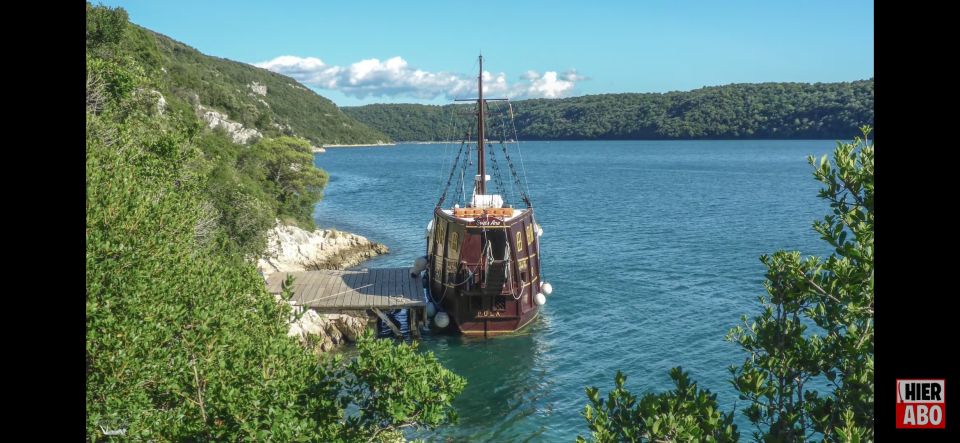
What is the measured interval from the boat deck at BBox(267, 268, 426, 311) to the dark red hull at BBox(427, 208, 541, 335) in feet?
5.79

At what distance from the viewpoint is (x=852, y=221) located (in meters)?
8.52

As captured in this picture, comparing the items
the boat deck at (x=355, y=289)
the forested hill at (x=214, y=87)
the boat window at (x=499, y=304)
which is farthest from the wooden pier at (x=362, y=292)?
the forested hill at (x=214, y=87)

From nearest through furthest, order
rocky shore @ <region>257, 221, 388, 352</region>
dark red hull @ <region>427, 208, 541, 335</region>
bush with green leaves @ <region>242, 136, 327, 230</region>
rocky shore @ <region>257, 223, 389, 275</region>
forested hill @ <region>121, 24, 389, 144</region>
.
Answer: dark red hull @ <region>427, 208, 541, 335</region> < rocky shore @ <region>257, 221, 388, 352</region> < rocky shore @ <region>257, 223, 389, 275</region> < bush with green leaves @ <region>242, 136, 327, 230</region> < forested hill @ <region>121, 24, 389, 144</region>

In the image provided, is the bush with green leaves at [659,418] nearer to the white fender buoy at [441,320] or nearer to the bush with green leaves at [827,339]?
the bush with green leaves at [827,339]

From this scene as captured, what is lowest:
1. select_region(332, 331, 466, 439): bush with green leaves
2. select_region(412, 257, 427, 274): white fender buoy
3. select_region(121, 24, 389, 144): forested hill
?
select_region(412, 257, 427, 274): white fender buoy

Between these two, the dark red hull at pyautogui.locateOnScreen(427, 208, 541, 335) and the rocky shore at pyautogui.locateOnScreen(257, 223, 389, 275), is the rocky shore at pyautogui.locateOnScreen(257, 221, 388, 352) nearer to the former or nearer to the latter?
the rocky shore at pyautogui.locateOnScreen(257, 223, 389, 275)

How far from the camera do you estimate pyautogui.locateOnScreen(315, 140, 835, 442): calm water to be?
25.0m

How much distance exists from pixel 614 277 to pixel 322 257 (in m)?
19.5

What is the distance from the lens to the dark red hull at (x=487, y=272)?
2962 cm

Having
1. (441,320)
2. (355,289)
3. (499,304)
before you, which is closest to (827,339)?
(499,304)
